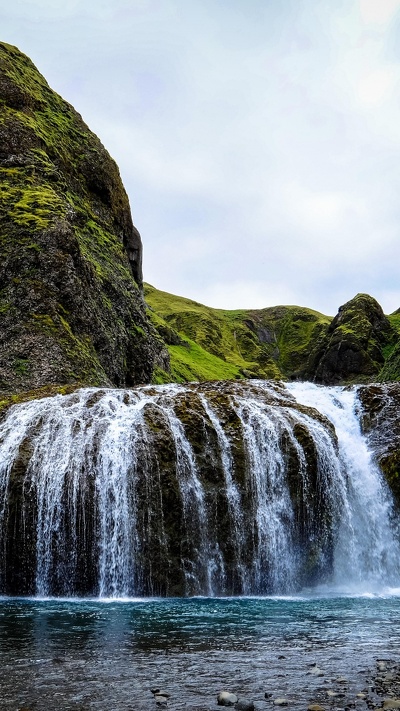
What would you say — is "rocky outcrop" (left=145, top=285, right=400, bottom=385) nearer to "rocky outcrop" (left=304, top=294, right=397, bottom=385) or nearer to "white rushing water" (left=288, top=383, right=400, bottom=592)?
"rocky outcrop" (left=304, top=294, right=397, bottom=385)

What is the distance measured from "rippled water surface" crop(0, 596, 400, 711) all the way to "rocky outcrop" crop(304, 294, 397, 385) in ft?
333

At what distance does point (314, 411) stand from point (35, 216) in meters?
28.7

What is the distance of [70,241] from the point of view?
46.1m

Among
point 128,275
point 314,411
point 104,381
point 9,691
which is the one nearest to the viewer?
point 9,691

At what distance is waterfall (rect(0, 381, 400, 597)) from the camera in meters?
23.1

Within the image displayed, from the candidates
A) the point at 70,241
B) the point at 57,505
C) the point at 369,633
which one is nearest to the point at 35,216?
the point at 70,241

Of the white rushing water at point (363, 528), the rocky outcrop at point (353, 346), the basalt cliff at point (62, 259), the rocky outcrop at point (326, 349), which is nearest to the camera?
the white rushing water at point (363, 528)

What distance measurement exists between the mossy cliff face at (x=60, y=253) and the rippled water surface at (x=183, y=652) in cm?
2198

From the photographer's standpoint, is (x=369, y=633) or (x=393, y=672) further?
(x=369, y=633)

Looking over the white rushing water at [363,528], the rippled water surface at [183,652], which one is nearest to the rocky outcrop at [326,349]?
the white rushing water at [363,528]

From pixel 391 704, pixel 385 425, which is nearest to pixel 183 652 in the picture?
pixel 391 704

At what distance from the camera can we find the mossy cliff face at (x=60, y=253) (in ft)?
131

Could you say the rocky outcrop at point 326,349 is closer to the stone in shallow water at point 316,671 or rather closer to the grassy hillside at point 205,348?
the grassy hillside at point 205,348

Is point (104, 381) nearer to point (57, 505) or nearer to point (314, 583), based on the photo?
point (57, 505)
